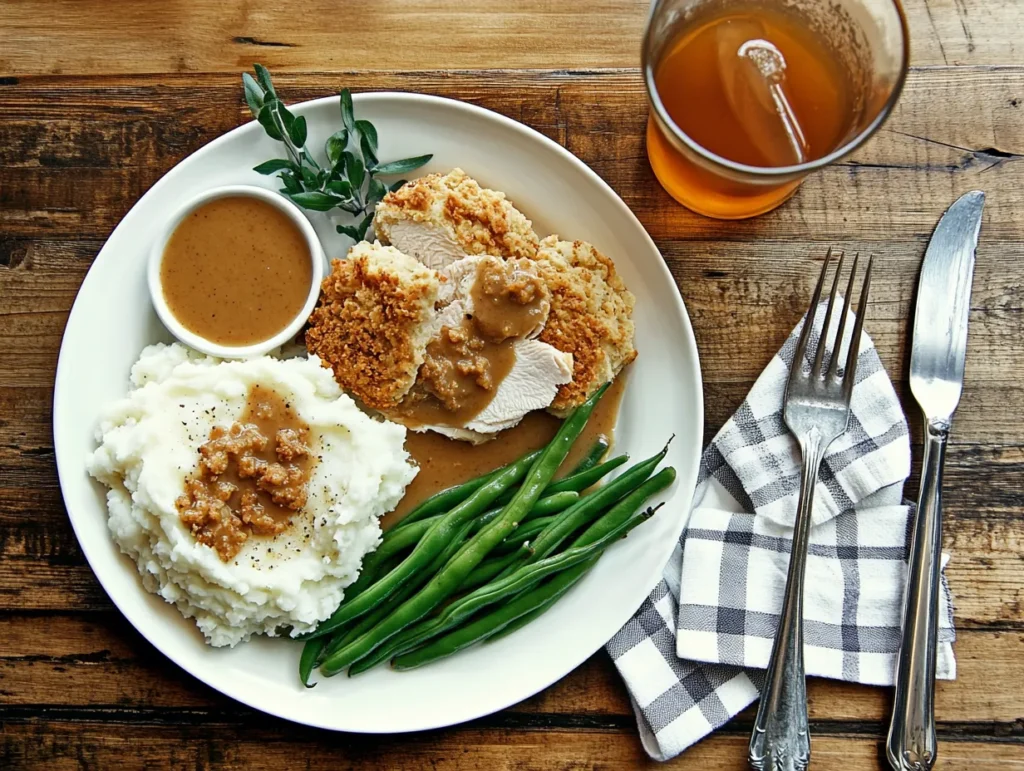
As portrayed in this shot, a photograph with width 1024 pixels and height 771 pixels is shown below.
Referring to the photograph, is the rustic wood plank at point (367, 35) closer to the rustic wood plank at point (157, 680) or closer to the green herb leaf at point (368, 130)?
the green herb leaf at point (368, 130)

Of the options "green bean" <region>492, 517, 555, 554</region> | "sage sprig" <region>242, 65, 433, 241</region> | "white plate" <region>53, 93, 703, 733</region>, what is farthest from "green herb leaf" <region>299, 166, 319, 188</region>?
"green bean" <region>492, 517, 555, 554</region>

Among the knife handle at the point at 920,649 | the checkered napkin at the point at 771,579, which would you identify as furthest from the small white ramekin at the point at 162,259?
the knife handle at the point at 920,649

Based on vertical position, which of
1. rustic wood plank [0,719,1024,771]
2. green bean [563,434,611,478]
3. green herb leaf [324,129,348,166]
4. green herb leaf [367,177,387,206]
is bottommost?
rustic wood plank [0,719,1024,771]

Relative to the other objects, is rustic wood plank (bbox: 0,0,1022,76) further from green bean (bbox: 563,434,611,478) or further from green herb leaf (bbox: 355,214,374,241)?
green bean (bbox: 563,434,611,478)

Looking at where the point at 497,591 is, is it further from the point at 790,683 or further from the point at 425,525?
the point at 790,683

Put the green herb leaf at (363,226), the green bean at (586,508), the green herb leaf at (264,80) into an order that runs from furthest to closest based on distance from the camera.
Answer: the green herb leaf at (363,226) → the green bean at (586,508) → the green herb leaf at (264,80)

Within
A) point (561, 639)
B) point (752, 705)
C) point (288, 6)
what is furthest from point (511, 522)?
point (288, 6)
